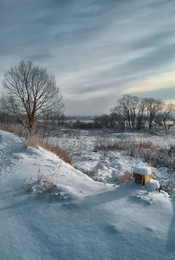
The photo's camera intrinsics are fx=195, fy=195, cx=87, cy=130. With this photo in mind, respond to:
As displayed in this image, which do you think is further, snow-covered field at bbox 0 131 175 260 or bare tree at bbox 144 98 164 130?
bare tree at bbox 144 98 164 130

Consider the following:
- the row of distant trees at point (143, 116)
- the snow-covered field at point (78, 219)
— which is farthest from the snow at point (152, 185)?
the row of distant trees at point (143, 116)

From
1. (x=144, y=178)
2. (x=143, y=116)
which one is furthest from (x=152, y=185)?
(x=143, y=116)

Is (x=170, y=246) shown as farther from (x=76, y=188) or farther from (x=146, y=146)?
(x=146, y=146)

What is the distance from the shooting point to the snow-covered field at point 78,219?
69.7 inches

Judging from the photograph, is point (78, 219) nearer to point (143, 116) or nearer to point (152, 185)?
point (152, 185)

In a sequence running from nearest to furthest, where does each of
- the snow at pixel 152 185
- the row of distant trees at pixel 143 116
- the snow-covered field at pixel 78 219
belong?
the snow-covered field at pixel 78 219 → the snow at pixel 152 185 → the row of distant trees at pixel 143 116

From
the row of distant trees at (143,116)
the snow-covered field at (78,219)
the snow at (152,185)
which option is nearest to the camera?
the snow-covered field at (78,219)

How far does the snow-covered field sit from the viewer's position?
5.81 ft

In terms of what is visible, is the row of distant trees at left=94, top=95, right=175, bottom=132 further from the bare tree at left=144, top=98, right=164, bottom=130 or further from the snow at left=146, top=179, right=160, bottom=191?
the snow at left=146, top=179, right=160, bottom=191

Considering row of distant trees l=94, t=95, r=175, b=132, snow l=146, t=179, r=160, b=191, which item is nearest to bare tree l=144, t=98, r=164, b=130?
row of distant trees l=94, t=95, r=175, b=132

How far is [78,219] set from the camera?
7.20ft

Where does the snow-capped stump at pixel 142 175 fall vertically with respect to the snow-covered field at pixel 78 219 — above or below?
above

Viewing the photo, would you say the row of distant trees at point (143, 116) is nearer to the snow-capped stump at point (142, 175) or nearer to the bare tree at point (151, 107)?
the bare tree at point (151, 107)

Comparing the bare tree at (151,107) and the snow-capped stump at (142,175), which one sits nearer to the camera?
the snow-capped stump at (142,175)
